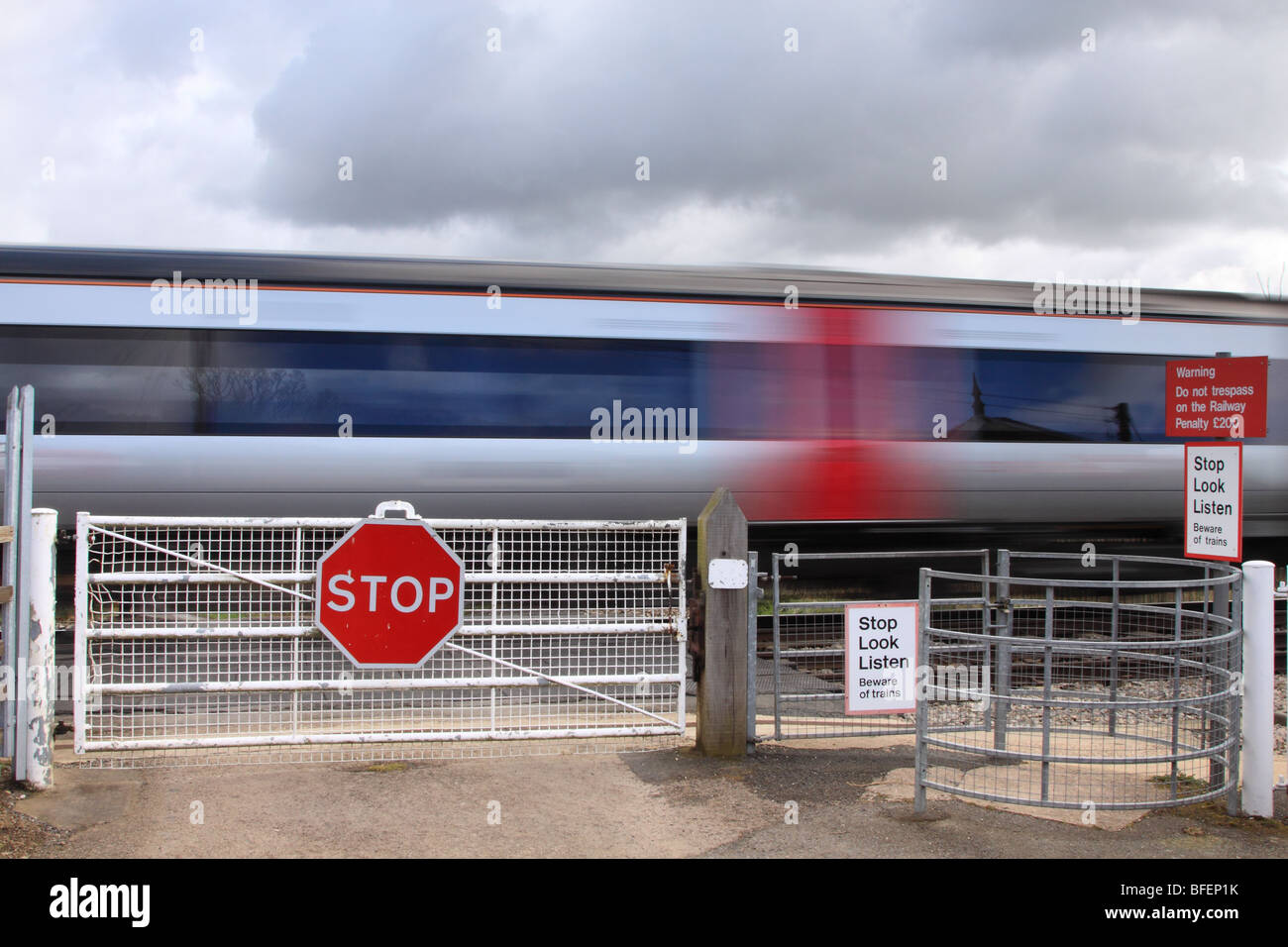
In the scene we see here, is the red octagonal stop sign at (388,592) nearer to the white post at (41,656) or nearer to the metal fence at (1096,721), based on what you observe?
the white post at (41,656)

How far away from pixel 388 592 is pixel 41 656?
5.37 ft

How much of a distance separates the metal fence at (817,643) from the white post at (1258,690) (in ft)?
4.67

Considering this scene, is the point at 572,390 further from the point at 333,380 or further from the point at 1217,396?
the point at 1217,396

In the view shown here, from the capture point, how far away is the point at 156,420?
1020 cm

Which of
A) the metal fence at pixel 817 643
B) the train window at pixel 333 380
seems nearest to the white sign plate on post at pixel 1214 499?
the metal fence at pixel 817 643

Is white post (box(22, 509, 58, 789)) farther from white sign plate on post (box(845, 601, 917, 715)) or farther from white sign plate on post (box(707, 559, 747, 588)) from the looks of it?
white sign plate on post (box(845, 601, 917, 715))

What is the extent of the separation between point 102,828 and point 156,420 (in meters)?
6.26

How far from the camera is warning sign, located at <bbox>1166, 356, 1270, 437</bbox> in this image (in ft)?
19.3

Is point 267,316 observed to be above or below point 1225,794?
above

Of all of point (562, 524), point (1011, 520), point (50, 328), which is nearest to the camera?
point (562, 524)

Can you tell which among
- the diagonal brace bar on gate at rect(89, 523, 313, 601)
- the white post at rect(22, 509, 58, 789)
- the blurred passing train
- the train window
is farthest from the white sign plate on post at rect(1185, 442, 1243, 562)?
the white post at rect(22, 509, 58, 789)

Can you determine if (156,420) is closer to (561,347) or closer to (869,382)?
(561,347)

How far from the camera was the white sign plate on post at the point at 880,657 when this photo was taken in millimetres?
5855

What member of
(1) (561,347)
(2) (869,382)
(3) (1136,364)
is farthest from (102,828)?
(3) (1136,364)
